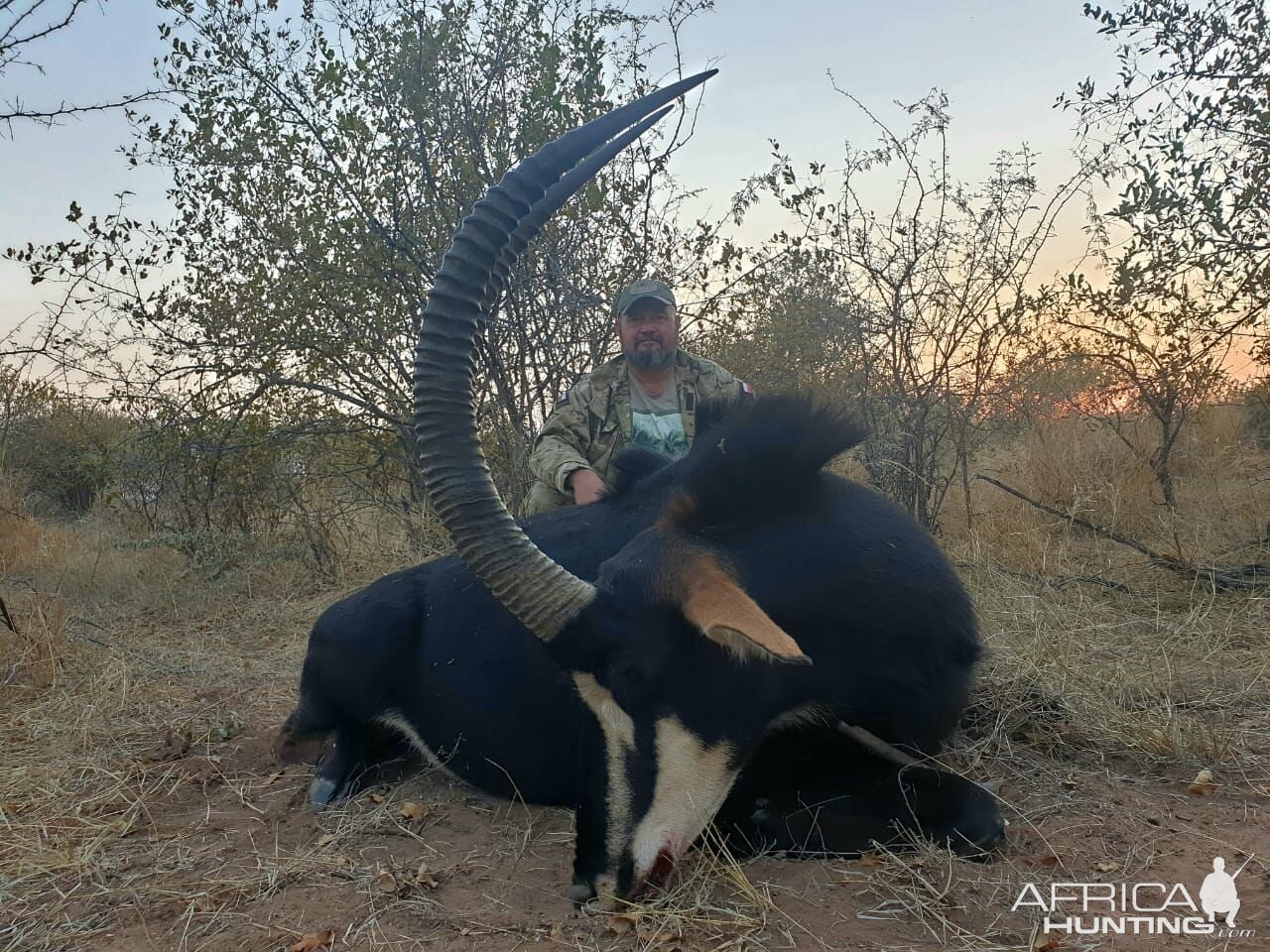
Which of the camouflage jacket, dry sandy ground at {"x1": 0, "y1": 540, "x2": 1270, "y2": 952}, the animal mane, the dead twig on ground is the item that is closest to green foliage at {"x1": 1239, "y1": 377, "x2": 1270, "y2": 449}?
the dead twig on ground

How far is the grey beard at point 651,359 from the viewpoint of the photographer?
574 cm

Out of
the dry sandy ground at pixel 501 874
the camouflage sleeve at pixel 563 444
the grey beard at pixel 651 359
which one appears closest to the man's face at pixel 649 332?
A: the grey beard at pixel 651 359

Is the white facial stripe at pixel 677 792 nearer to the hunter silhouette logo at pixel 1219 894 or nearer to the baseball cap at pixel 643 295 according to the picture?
the hunter silhouette logo at pixel 1219 894

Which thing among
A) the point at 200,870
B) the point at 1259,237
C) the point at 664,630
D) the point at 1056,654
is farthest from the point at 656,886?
the point at 1259,237

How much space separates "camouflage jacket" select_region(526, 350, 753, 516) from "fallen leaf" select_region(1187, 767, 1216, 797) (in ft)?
9.97

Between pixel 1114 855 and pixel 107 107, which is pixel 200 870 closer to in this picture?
pixel 1114 855

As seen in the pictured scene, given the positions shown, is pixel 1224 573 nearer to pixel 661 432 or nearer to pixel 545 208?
pixel 661 432

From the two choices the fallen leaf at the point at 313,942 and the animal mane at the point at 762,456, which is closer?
the fallen leaf at the point at 313,942

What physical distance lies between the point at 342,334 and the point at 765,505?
599cm

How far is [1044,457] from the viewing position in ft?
30.3

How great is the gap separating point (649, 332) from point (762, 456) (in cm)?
269

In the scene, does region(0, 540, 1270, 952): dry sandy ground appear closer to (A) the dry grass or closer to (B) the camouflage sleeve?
(A) the dry grass

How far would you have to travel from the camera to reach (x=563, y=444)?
18.5 ft

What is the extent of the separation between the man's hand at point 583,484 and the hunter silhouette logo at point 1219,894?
304 centimetres
